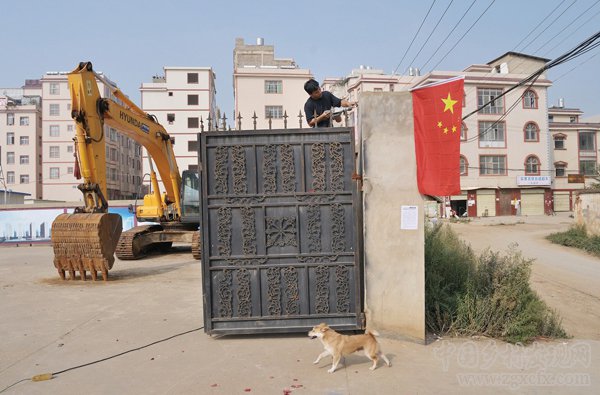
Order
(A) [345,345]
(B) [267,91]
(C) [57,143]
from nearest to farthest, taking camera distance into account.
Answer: (A) [345,345]
(B) [267,91]
(C) [57,143]

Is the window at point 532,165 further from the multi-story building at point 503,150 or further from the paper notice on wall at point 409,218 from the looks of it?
the paper notice on wall at point 409,218

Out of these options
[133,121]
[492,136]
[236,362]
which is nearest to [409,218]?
[236,362]

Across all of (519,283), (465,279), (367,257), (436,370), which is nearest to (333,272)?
(367,257)

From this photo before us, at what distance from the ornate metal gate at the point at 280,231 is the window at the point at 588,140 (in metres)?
59.6

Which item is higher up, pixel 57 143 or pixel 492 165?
pixel 57 143

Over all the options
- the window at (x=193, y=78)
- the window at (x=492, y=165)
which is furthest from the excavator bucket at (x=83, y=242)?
the window at (x=193, y=78)

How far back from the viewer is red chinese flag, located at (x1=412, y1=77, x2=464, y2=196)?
5059mm

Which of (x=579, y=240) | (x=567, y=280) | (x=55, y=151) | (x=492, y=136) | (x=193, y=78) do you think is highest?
(x=193, y=78)

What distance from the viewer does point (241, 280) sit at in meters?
5.39

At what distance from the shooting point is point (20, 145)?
6162cm

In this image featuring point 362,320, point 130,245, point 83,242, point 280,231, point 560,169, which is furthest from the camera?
point 560,169

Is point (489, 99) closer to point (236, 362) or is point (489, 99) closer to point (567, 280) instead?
point (567, 280)

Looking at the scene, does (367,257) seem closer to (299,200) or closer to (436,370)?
(299,200)

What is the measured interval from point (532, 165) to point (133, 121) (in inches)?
1886
